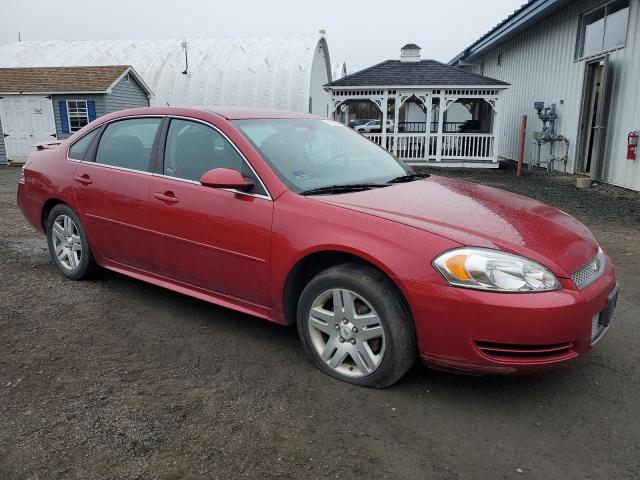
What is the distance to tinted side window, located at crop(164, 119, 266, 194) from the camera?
3.55m

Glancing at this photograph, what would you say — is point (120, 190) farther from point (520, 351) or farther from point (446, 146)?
point (446, 146)

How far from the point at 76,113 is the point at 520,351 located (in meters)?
19.8

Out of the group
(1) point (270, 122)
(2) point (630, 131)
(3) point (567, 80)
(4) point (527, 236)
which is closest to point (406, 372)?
(4) point (527, 236)

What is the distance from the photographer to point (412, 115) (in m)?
32.8

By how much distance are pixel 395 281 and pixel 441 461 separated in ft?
2.87

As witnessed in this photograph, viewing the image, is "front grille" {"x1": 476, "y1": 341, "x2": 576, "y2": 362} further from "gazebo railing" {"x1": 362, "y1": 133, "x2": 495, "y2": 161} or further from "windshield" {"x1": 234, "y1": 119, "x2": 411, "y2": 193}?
"gazebo railing" {"x1": 362, "y1": 133, "x2": 495, "y2": 161}

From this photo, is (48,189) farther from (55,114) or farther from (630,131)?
(55,114)

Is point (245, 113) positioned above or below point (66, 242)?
above

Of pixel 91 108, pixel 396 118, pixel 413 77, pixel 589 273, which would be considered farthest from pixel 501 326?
pixel 91 108

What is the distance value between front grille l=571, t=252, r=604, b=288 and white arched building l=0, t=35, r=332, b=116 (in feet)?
74.5

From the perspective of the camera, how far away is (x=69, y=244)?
4805mm

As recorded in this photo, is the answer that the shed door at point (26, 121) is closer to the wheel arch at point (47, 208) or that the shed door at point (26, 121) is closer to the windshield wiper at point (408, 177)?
the wheel arch at point (47, 208)

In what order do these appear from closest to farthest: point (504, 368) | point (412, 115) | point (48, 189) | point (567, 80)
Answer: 1. point (504, 368)
2. point (48, 189)
3. point (567, 80)
4. point (412, 115)

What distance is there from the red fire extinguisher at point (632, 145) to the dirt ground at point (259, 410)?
24.6 ft
